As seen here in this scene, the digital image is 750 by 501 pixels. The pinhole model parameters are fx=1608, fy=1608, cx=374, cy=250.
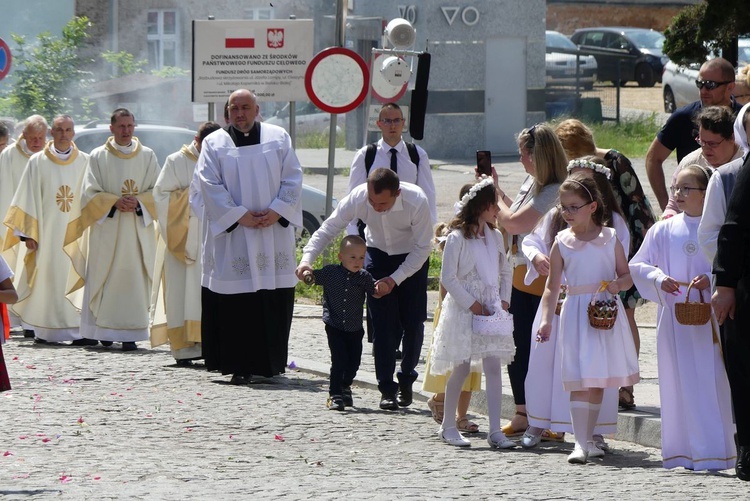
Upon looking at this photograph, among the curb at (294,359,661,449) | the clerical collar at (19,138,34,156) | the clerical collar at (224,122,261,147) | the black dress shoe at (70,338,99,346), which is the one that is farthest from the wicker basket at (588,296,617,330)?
the clerical collar at (19,138,34,156)

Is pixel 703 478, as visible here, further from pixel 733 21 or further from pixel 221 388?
pixel 733 21

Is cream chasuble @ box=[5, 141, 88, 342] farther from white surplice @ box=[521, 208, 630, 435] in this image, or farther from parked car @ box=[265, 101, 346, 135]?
parked car @ box=[265, 101, 346, 135]

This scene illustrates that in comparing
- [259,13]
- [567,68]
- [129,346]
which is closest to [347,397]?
[129,346]

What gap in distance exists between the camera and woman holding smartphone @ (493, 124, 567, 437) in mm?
8977

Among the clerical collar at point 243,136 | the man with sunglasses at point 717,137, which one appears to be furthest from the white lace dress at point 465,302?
the clerical collar at point 243,136

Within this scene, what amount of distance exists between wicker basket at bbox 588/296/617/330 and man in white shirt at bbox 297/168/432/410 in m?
1.88

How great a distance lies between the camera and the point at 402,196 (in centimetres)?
1005

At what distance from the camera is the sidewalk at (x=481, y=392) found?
8938 mm

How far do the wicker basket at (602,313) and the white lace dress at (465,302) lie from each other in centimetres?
67

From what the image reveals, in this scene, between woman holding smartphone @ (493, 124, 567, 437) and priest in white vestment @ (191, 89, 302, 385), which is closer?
woman holding smartphone @ (493, 124, 567, 437)

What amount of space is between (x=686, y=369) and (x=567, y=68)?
31842mm

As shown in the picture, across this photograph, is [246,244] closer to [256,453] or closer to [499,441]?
[256,453]

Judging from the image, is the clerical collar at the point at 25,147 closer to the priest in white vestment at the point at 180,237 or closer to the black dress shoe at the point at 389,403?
the priest in white vestment at the point at 180,237

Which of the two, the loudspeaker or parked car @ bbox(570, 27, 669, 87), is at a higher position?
parked car @ bbox(570, 27, 669, 87)
